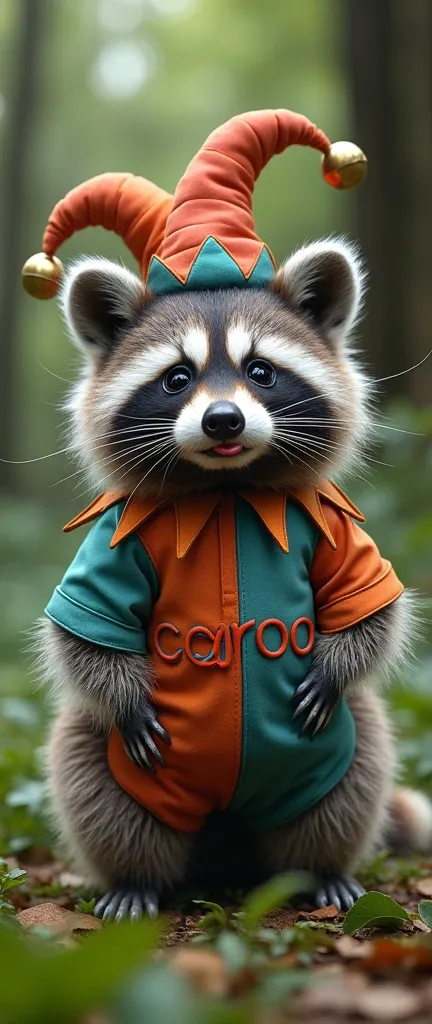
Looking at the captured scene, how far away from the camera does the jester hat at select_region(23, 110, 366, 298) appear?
128 inches

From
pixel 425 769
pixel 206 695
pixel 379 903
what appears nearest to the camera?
pixel 379 903

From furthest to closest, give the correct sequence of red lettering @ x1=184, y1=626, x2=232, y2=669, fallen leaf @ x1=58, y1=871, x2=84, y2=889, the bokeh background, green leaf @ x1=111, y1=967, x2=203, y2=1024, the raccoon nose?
1. the bokeh background
2. fallen leaf @ x1=58, y1=871, x2=84, y2=889
3. red lettering @ x1=184, y1=626, x2=232, y2=669
4. the raccoon nose
5. green leaf @ x1=111, y1=967, x2=203, y2=1024

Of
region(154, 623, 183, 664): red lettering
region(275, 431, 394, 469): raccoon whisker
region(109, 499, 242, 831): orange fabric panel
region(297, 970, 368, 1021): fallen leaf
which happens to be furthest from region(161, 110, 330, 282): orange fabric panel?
region(297, 970, 368, 1021): fallen leaf

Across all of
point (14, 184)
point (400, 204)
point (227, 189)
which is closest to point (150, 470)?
point (227, 189)

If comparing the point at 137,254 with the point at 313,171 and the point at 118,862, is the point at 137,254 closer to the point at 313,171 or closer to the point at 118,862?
the point at 118,862

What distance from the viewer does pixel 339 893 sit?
3.37 metres

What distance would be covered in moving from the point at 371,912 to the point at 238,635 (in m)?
0.84

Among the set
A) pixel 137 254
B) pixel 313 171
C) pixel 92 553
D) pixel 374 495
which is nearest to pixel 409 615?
pixel 92 553

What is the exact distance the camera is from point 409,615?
11.2ft

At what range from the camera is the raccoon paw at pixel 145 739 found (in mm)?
3107

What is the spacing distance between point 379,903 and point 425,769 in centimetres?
146

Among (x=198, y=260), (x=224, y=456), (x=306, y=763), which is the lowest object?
(x=306, y=763)

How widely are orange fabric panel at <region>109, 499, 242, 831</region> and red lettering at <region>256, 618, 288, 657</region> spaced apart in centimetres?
8

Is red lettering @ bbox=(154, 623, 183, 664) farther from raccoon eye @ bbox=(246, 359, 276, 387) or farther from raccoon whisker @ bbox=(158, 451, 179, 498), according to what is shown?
raccoon eye @ bbox=(246, 359, 276, 387)
